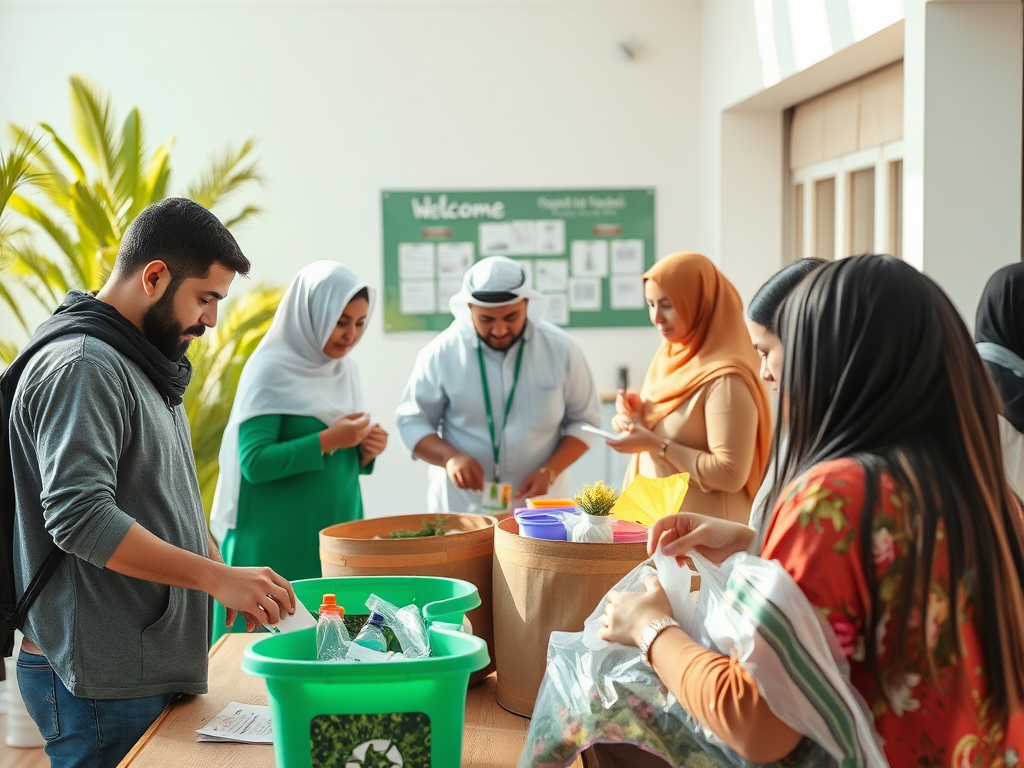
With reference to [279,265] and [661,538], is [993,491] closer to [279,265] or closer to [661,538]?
[661,538]

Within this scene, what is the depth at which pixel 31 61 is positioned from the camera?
16.8 ft

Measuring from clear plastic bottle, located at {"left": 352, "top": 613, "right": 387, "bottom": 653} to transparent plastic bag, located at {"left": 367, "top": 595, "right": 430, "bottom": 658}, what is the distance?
0.01 m

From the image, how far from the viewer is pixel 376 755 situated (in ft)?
4.00

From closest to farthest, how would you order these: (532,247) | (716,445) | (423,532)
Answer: (423,532) < (716,445) < (532,247)

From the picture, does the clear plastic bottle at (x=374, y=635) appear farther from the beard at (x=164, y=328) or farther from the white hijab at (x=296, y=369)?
the white hijab at (x=296, y=369)

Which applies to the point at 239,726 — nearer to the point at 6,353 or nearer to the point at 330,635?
the point at 330,635

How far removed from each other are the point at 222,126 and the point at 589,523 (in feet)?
13.8

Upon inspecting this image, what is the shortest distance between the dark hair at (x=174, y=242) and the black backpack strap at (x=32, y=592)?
45 centimetres

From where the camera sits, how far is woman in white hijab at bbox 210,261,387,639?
2809 mm

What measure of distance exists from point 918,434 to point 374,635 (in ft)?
2.50

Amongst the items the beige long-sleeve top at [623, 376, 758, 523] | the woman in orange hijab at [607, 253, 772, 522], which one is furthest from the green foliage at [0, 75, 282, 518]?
the beige long-sleeve top at [623, 376, 758, 523]

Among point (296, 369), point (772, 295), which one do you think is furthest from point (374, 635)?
point (296, 369)

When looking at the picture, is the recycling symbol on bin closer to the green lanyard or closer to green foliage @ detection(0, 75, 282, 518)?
the green lanyard

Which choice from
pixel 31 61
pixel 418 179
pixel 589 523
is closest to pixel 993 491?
pixel 589 523
